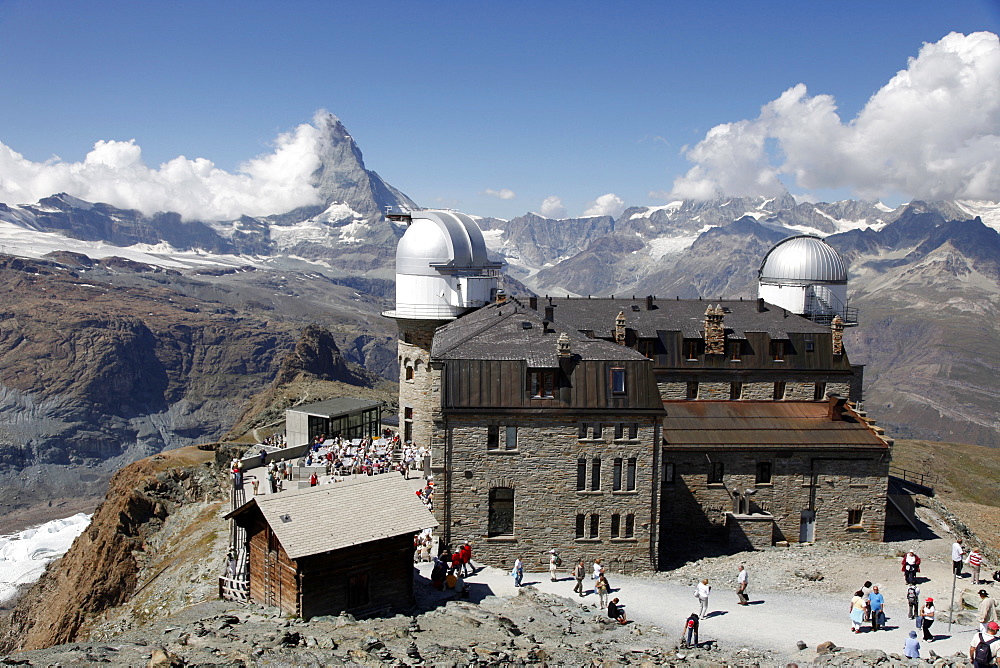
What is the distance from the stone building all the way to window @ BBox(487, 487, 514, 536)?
76 millimetres

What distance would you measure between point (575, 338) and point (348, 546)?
1944cm

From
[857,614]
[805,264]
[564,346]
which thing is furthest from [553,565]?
[805,264]

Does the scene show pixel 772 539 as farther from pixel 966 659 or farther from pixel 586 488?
pixel 966 659

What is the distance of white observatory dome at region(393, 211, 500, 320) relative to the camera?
6556 cm

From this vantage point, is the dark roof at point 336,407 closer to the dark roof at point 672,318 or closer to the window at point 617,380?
the dark roof at point 672,318

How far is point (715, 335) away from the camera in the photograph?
6172cm

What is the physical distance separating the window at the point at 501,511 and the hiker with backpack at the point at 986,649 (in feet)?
72.7

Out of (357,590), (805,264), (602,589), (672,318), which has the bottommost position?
(602,589)

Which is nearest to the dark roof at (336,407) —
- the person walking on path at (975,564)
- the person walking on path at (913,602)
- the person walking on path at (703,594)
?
the person walking on path at (703,594)

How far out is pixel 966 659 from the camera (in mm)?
33469

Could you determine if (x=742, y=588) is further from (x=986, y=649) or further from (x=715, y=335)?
(x=715, y=335)

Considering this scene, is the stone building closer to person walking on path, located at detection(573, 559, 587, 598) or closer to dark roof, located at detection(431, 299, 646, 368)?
dark roof, located at detection(431, 299, 646, 368)

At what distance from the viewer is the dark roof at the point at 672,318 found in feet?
207

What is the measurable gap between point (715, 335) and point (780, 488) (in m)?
12.9
